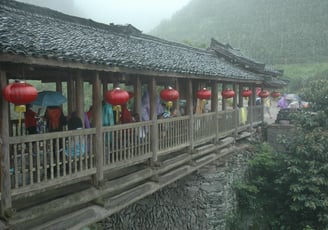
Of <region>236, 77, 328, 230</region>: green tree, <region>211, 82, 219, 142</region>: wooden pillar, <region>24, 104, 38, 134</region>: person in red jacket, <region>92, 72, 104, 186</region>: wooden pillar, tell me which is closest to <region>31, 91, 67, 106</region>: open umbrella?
<region>24, 104, 38, 134</region>: person in red jacket

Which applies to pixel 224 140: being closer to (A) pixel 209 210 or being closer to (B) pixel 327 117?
(A) pixel 209 210

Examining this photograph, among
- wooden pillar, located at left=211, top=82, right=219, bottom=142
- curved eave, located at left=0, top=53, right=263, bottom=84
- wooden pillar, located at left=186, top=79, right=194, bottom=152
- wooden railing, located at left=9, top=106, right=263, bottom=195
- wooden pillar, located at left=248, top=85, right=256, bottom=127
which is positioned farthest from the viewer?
wooden pillar, located at left=248, top=85, right=256, bottom=127

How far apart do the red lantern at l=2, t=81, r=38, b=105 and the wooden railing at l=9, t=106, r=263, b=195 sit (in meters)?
0.51

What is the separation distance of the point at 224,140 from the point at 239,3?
59.2m

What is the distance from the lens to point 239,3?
210ft

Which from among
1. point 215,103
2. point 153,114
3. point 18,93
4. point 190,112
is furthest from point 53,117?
point 215,103

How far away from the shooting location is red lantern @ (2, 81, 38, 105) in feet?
13.0

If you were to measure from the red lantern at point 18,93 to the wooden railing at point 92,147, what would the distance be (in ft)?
1.66

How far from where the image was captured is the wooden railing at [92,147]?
4.42 m

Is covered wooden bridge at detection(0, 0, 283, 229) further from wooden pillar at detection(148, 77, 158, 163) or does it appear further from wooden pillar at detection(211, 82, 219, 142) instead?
wooden pillar at detection(211, 82, 219, 142)

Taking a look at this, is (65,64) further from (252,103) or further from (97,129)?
(252,103)

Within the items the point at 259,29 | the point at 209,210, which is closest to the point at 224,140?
the point at 209,210

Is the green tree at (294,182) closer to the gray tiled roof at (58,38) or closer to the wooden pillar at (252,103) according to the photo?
the wooden pillar at (252,103)

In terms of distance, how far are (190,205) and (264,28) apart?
141ft
